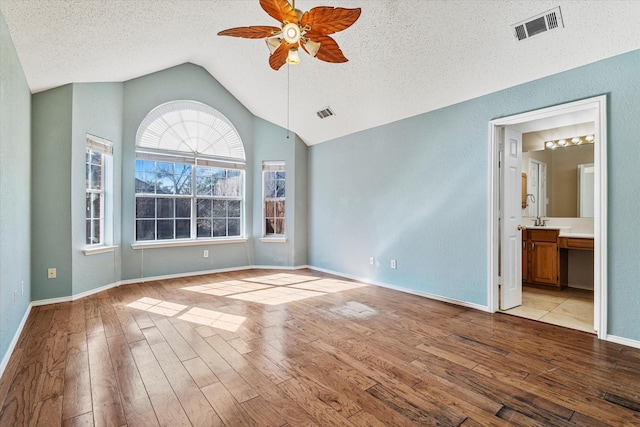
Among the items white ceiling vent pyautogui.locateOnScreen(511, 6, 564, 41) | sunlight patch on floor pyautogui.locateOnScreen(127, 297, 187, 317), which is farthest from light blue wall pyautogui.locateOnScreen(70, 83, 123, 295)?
white ceiling vent pyautogui.locateOnScreen(511, 6, 564, 41)

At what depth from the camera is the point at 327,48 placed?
250 cm

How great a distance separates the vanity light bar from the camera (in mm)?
4453

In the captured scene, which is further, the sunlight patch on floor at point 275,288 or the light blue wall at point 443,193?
the sunlight patch on floor at point 275,288

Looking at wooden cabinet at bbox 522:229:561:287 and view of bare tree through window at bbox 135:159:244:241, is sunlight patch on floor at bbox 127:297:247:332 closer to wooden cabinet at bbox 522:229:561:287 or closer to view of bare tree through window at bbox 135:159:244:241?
view of bare tree through window at bbox 135:159:244:241

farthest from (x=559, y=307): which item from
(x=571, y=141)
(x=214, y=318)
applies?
(x=214, y=318)

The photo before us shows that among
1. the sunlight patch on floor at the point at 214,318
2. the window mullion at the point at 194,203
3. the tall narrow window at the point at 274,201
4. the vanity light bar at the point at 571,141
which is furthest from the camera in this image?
the tall narrow window at the point at 274,201

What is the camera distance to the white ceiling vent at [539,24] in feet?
8.05

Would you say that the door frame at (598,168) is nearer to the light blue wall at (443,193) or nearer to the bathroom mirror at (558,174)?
the light blue wall at (443,193)

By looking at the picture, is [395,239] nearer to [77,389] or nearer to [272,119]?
[272,119]

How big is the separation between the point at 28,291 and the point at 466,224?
508 centimetres

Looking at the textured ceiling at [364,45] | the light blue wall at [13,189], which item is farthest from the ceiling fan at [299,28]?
the light blue wall at [13,189]

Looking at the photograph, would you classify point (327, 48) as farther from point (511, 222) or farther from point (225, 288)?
point (225, 288)

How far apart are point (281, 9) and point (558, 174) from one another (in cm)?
490

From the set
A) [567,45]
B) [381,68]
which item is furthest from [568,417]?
[381,68]
